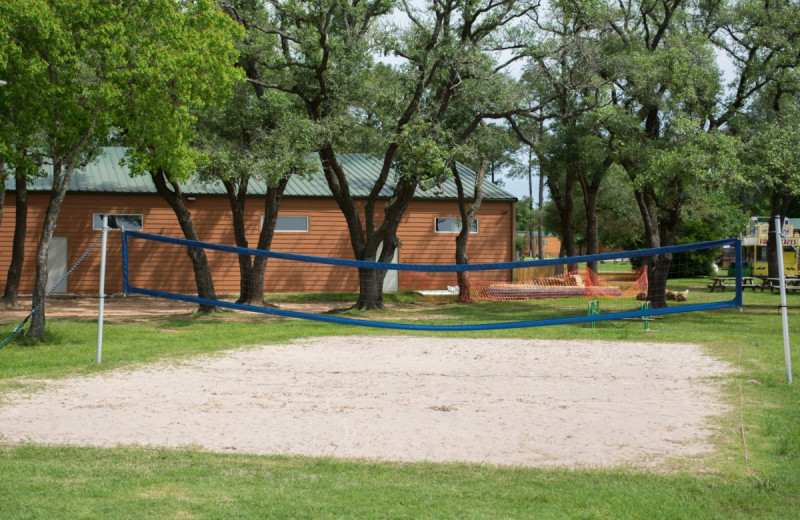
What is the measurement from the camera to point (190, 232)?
20.1m

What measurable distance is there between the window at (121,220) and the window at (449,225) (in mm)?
11034

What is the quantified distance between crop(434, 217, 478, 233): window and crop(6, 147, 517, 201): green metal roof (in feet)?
2.90

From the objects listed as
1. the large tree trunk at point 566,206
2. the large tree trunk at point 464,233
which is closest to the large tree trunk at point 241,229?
the large tree trunk at point 464,233

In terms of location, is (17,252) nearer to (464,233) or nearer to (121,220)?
(121,220)

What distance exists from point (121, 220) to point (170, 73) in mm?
15991

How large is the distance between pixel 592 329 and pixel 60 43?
1160 cm

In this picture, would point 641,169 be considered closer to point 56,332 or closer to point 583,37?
point 583,37

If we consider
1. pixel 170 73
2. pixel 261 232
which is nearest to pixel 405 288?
pixel 261 232

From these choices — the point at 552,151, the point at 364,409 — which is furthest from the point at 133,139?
the point at 552,151

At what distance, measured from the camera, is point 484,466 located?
20.8 feet

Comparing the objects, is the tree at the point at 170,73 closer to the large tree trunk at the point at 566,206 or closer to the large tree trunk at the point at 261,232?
the large tree trunk at the point at 261,232

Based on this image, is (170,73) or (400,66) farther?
(400,66)

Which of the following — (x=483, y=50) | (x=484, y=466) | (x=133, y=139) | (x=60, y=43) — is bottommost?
(x=484, y=466)

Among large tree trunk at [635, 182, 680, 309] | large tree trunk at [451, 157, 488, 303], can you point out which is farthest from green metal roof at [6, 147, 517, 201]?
large tree trunk at [635, 182, 680, 309]
